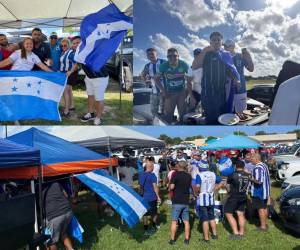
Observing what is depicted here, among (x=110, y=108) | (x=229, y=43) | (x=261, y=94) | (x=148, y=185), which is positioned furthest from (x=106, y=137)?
(x=261, y=94)

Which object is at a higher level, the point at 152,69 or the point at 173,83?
the point at 152,69

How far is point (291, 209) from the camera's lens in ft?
24.3

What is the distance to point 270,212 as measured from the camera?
355 inches

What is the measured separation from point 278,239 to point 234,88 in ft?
20.6

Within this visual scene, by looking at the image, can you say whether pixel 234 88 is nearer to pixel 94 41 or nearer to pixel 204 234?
pixel 94 41

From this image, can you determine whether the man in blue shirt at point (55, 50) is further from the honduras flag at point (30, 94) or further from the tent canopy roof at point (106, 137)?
the tent canopy roof at point (106, 137)

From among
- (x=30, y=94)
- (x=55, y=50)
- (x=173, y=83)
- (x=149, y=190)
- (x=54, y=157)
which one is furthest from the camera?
(x=55, y=50)

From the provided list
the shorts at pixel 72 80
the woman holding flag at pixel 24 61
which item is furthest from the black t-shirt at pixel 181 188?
the woman holding flag at pixel 24 61

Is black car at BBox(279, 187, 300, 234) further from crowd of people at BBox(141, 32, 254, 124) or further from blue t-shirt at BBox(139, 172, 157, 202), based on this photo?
crowd of people at BBox(141, 32, 254, 124)

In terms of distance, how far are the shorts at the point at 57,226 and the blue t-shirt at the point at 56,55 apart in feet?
24.8

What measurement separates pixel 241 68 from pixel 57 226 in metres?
8.75

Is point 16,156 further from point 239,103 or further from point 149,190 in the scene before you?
point 239,103

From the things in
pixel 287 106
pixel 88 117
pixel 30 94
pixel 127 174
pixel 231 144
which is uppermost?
pixel 30 94

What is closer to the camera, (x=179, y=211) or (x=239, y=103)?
(x=179, y=211)
